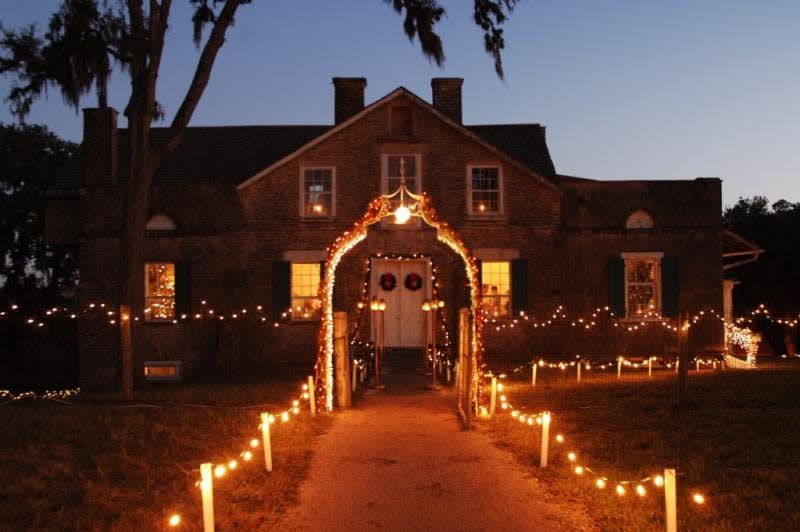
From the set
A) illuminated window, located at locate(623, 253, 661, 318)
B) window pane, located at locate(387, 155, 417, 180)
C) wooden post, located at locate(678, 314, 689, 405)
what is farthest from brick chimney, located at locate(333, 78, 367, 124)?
wooden post, located at locate(678, 314, 689, 405)

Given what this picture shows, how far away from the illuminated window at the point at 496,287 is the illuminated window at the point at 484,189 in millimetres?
1386

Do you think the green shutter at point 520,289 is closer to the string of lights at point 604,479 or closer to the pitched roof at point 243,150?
the pitched roof at point 243,150

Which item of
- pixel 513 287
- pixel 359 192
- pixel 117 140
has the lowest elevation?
pixel 513 287

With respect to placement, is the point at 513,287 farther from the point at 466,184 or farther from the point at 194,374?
the point at 194,374

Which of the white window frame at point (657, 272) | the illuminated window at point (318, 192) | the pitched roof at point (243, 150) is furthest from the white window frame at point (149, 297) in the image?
the white window frame at point (657, 272)

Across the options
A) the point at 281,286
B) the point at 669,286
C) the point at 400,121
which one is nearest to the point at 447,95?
the point at 400,121

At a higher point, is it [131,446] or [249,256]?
[249,256]

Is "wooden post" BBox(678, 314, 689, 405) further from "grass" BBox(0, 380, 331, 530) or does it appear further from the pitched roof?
the pitched roof

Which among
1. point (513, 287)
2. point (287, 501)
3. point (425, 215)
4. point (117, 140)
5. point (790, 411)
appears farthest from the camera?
point (117, 140)

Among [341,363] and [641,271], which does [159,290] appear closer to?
[341,363]

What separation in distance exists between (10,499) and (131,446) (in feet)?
7.96

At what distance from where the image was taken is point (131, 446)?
10.2 meters

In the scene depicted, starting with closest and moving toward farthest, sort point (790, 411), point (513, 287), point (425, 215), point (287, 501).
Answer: point (287, 501)
point (790, 411)
point (425, 215)
point (513, 287)

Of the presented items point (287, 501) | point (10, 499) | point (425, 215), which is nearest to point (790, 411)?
point (425, 215)
